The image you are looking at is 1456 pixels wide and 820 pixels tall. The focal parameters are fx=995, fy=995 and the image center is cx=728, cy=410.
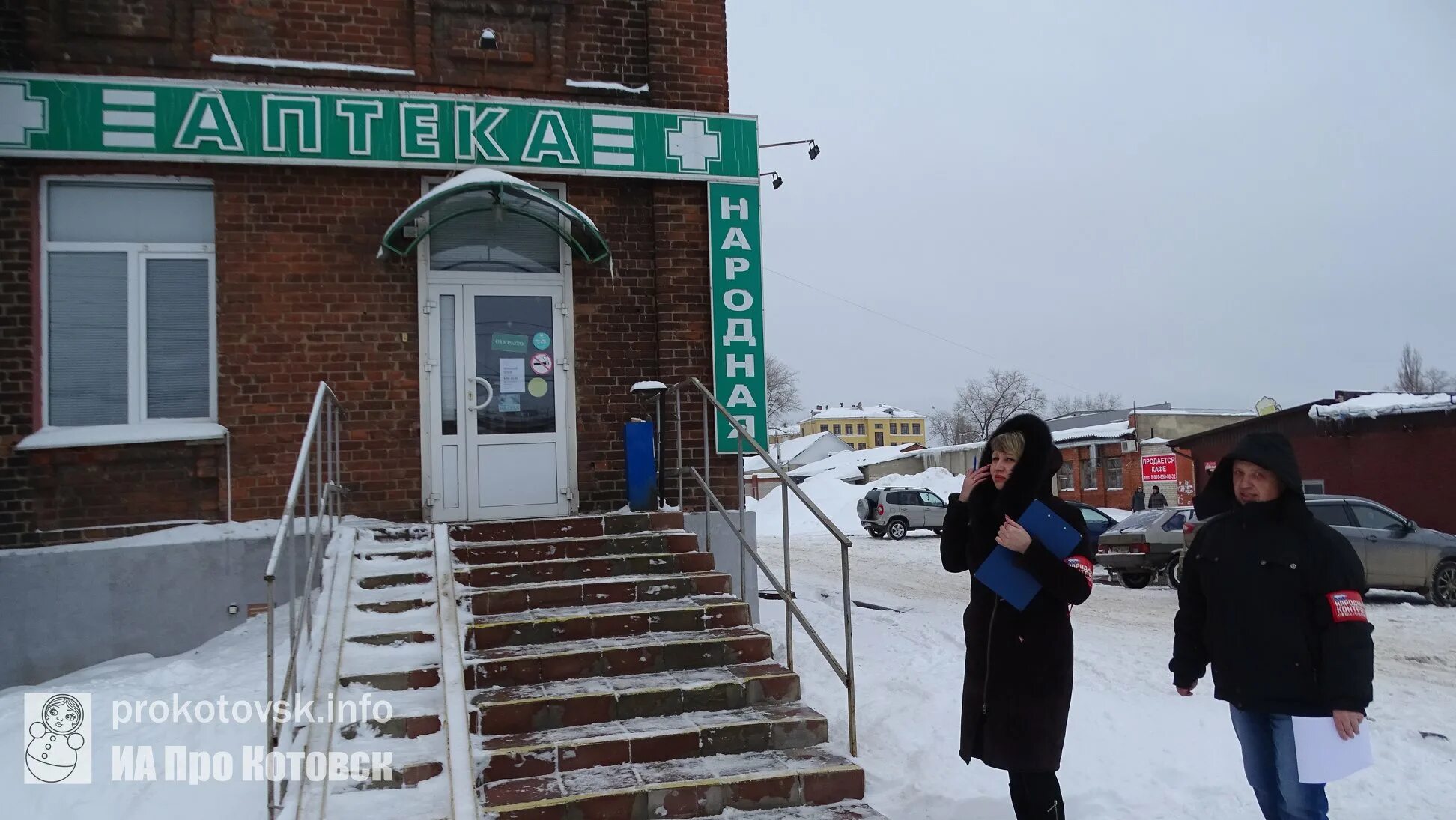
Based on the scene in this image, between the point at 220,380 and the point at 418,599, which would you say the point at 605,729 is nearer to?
the point at 418,599

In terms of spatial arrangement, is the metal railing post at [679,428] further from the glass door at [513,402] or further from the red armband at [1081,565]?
the red armband at [1081,565]

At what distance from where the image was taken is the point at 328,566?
6227 mm

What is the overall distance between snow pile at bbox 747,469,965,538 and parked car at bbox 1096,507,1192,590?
12.6 meters

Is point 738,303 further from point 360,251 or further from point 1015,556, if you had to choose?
point 1015,556

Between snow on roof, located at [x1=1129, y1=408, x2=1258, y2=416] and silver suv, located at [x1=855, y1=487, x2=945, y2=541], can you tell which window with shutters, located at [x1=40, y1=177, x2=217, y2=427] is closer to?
silver suv, located at [x1=855, y1=487, x2=945, y2=541]

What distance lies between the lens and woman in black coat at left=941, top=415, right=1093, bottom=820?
11.2ft

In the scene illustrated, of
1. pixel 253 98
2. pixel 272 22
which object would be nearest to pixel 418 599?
pixel 253 98

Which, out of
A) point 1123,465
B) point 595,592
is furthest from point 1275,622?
point 1123,465

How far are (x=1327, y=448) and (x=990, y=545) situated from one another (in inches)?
805

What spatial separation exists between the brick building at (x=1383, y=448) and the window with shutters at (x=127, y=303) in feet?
57.6

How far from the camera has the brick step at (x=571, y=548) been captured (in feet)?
21.8

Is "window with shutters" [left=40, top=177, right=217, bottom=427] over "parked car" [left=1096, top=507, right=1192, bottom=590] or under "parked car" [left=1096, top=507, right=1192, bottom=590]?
over

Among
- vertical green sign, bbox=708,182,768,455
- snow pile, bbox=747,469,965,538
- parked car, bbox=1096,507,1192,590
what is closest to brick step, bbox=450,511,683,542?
vertical green sign, bbox=708,182,768,455

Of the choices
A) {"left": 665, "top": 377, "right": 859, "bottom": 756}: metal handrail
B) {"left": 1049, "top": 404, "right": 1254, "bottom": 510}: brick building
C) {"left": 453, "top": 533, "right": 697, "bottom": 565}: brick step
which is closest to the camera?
{"left": 665, "top": 377, "right": 859, "bottom": 756}: metal handrail
